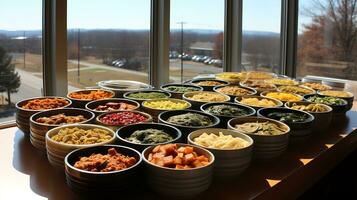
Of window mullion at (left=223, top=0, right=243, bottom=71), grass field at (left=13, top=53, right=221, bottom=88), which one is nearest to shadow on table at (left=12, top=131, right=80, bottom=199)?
grass field at (left=13, top=53, right=221, bottom=88)

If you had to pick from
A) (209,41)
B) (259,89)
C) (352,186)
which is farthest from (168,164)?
(209,41)

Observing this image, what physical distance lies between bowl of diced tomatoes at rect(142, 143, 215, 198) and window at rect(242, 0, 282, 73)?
2827mm

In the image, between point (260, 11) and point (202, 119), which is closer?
point (202, 119)

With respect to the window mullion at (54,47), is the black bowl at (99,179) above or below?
below

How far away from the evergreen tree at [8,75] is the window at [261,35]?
2.38 meters

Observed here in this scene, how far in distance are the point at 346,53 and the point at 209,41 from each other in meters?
1.63

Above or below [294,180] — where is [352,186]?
below

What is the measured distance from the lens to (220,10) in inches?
146

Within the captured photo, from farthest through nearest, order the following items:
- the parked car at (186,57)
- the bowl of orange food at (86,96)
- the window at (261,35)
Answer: the window at (261,35) → the parked car at (186,57) → the bowl of orange food at (86,96)

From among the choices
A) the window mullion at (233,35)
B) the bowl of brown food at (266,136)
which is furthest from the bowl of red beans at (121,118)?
the window mullion at (233,35)

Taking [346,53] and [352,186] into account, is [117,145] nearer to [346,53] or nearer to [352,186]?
[352,186]

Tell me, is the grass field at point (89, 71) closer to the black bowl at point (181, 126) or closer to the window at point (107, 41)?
the window at point (107, 41)

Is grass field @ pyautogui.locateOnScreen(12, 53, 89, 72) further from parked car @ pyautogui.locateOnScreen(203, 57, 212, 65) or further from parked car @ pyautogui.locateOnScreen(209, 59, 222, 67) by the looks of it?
parked car @ pyautogui.locateOnScreen(209, 59, 222, 67)

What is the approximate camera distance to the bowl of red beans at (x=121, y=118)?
1.59 metres
